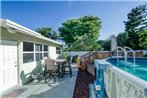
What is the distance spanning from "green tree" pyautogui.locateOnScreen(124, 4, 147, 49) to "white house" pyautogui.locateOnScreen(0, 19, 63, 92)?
79.3ft

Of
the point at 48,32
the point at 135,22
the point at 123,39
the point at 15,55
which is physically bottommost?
the point at 15,55

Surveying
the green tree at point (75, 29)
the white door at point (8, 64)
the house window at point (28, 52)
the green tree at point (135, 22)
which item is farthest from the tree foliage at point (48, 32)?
the white door at point (8, 64)

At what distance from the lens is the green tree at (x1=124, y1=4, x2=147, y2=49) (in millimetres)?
31184

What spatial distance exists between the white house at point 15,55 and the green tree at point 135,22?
24.2m

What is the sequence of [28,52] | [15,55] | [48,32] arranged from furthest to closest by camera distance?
[48,32]
[28,52]
[15,55]

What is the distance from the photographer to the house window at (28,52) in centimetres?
910

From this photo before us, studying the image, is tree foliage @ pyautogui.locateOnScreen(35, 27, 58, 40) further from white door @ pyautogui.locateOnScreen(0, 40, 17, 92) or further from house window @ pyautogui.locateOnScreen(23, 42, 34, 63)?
white door @ pyautogui.locateOnScreen(0, 40, 17, 92)

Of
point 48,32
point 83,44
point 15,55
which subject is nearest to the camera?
point 15,55

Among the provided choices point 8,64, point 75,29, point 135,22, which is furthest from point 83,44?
point 8,64

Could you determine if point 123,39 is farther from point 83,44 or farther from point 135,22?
point 83,44

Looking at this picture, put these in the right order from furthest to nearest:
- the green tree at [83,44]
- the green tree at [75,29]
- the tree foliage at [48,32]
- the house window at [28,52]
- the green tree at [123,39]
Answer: the tree foliage at [48,32]
the green tree at [75,29]
the green tree at [123,39]
the green tree at [83,44]
the house window at [28,52]

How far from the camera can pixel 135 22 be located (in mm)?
31891

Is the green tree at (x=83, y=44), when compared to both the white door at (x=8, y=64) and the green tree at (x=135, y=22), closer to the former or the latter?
the green tree at (x=135, y=22)

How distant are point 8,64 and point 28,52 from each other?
2346mm
